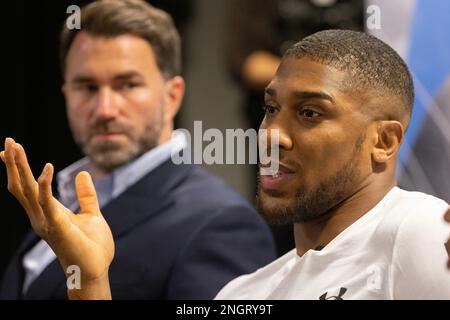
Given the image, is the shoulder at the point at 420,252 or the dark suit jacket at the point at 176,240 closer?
the shoulder at the point at 420,252

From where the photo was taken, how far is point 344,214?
157 cm

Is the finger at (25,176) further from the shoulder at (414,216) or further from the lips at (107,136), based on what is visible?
the lips at (107,136)

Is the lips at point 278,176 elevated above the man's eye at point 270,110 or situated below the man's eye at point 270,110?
below

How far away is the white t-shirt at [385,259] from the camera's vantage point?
4.48 feet

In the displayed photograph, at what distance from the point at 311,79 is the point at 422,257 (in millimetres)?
316

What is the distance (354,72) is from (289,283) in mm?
334

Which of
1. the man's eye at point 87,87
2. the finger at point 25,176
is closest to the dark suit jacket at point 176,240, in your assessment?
the man's eye at point 87,87

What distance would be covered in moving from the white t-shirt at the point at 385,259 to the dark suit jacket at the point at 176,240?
1.44 ft

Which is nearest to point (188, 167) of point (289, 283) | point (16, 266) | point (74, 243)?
point (16, 266)

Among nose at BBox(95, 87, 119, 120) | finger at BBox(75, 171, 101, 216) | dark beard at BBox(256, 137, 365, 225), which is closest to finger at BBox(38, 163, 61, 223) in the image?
finger at BBox(75, 171, 101, 216)

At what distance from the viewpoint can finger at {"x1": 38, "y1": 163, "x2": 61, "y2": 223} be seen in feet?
4.58

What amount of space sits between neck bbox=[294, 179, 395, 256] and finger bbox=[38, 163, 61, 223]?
15.5 inches

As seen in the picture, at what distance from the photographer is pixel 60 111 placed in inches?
126

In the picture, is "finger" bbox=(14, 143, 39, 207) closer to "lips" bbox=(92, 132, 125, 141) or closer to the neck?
the neck
